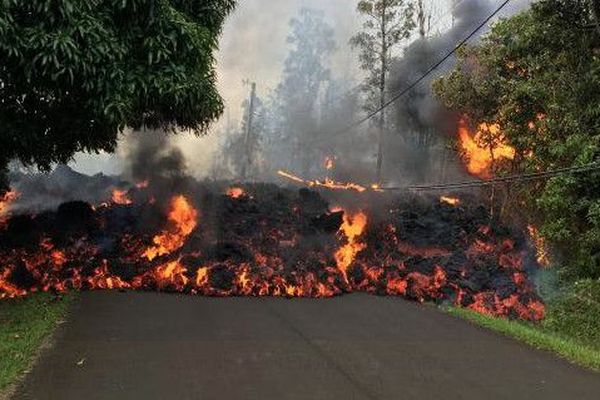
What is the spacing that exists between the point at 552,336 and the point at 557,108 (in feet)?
Result: 22.8

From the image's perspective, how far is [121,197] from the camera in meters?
21.0

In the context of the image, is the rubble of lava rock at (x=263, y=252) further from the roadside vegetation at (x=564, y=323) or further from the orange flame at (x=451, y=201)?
the orange flame at (x=451, y=201)

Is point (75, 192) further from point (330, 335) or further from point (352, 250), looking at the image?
point (330, 335)

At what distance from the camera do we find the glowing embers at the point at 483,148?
22156 millimetres

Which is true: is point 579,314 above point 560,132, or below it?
below

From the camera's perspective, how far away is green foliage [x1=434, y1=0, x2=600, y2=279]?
15.6 metres

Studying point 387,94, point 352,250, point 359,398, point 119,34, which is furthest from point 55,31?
point 387,94

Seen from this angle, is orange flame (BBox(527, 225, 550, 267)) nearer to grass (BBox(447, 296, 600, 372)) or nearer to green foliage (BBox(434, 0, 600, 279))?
green foliage (BBox(434, 0, 600, 279))

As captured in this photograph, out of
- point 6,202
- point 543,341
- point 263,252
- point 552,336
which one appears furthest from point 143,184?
point 543,341

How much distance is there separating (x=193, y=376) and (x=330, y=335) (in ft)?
11.6

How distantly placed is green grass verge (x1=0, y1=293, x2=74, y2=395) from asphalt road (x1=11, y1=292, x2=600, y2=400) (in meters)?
0.25

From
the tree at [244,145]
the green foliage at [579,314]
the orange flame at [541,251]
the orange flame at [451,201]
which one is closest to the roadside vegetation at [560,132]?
the green foliage at [579,314]

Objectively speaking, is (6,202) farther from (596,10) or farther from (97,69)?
(596,10)

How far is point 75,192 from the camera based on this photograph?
2277 cm
